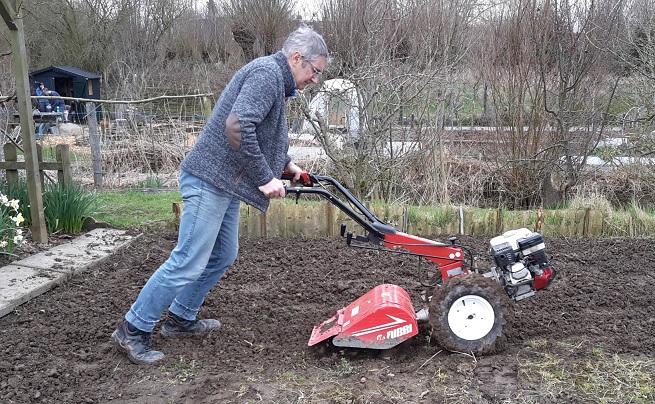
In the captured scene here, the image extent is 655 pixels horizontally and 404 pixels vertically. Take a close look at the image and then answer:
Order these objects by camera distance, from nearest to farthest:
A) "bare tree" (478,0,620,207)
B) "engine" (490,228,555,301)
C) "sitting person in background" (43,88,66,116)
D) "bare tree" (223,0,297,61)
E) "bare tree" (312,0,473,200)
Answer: "engine" (490,228,555,301) → "bare tree" (312,0,473,200) → "bare tree" (478,0,620,207) → "bare tree" (223,0,297,61) → "sitting person in background" (43,88,66,116)

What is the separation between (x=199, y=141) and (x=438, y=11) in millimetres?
6433

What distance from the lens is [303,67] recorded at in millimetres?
3324

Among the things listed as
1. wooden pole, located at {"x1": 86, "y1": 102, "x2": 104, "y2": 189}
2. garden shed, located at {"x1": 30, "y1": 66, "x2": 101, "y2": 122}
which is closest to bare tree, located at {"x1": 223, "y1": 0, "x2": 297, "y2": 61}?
wooden pole, located at {"x1": 86, "y1": 102, "x2": 104, "y2": 189}

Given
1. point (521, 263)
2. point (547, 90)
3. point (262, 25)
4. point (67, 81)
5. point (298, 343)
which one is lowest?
point (298, 343)

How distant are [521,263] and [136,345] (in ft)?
7.12

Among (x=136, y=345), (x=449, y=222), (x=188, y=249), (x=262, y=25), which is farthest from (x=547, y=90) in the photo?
(x=262, y=25)

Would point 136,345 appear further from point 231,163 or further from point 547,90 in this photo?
point 547,90

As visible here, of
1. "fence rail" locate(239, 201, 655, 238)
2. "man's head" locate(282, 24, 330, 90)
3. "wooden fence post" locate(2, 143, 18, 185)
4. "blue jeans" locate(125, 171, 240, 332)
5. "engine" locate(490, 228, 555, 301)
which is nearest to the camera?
"man's head" locate(282, 24, 330, 90)

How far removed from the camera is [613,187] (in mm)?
8883

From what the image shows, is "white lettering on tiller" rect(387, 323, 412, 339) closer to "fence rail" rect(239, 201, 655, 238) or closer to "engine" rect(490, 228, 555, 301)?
"engine" rect(490, 228, 555, 301)

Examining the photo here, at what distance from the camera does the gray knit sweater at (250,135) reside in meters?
3.17

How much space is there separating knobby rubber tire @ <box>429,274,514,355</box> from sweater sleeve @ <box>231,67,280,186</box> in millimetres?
1155

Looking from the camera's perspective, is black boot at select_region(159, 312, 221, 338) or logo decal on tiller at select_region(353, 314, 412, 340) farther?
black boot at select_region(159, 312, 221, 338)

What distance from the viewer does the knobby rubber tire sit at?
3.42 m
